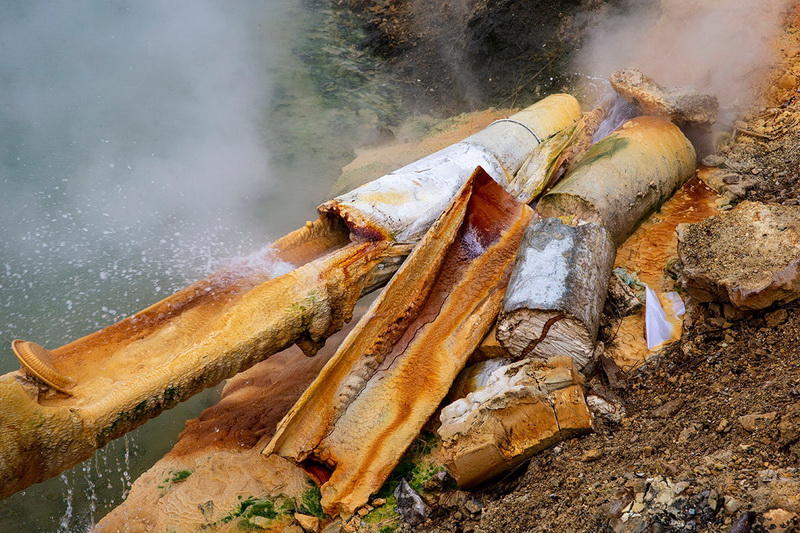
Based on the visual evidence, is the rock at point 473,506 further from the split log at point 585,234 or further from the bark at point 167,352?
the bark at point 167,352

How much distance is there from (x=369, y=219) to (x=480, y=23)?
4.29m

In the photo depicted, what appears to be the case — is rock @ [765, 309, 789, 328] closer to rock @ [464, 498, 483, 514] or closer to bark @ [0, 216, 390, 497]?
rock @ [464, 498, 483, 514]

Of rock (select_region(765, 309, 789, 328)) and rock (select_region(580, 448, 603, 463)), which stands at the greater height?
rock (select_region(580, 448, 603, 463))

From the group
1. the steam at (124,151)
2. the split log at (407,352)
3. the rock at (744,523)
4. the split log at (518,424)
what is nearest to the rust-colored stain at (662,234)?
the split log at (407,352)

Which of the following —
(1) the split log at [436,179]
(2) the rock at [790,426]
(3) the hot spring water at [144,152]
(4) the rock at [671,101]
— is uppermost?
(3) the hot spring water at [144,152]

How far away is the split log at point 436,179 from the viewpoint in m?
4.09

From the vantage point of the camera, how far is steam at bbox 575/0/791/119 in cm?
543

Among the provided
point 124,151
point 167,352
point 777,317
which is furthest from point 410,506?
point 124,151

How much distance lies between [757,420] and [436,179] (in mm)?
2592

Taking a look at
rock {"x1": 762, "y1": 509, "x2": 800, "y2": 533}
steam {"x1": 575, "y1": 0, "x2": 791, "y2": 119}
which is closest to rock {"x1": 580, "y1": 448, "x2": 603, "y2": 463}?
rock {"x1": 762, "y1": 509, "x2": 800, "y2": 533}

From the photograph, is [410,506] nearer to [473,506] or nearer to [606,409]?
[473,506]

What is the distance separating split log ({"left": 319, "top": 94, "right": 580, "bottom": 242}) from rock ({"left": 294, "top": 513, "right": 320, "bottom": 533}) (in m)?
1.65

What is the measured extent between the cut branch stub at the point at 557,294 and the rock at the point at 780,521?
158 centimetres

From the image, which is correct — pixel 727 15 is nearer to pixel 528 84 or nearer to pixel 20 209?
pixel 528 84
